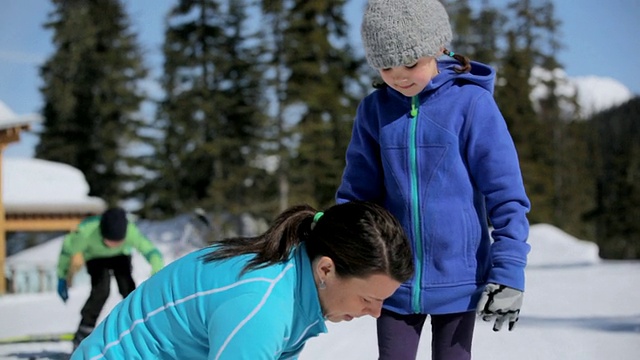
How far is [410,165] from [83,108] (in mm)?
30878

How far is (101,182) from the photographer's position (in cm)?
3031

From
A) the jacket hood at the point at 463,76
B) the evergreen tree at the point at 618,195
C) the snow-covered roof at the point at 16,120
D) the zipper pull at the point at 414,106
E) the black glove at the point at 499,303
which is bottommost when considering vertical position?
the evergreen tree at the point at 618,195

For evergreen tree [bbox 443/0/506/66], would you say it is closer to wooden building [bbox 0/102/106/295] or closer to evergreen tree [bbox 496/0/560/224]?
evergreen tree [bbox 496/0/560/224]

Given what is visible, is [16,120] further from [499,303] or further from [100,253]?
[499,303]

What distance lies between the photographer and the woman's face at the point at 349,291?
190cm

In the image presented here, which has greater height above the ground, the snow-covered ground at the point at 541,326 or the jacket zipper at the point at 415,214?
the jacket zipper at the point at 415,214

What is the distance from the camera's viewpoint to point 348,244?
6.14 feet

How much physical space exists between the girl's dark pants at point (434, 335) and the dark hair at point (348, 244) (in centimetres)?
55

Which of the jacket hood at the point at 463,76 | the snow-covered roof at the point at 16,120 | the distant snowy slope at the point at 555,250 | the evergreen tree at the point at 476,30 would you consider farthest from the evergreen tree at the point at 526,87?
the jacket hood at the point at 463,76

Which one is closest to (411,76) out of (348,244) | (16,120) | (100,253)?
(348,244)

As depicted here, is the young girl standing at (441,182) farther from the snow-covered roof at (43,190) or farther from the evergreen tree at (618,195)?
the evergreen tree at (618,195)

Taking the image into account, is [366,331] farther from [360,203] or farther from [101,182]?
[101,182]

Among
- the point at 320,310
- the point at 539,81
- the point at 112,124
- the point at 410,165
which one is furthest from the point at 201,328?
the point at 539,81

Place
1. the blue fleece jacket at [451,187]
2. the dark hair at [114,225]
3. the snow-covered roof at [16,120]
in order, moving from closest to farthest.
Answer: the blue fleece jacket at [451,187] < the dark hair at [114,225] < the snow-covered roof at [16,120]
